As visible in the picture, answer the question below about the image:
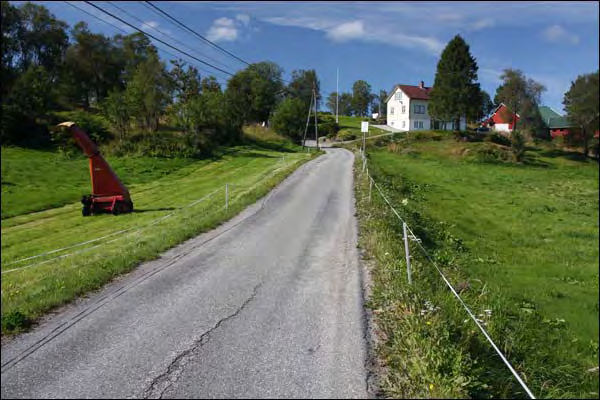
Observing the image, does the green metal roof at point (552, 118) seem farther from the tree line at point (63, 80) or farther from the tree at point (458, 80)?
the tree line at point (63, 80)

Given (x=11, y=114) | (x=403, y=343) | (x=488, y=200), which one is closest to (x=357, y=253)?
(x=403, y=343)

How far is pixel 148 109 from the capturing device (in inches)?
436

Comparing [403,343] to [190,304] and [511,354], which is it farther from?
[190,304]

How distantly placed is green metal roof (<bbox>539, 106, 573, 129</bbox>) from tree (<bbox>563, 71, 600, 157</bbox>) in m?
0.21

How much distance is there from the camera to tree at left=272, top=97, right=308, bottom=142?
66.9m

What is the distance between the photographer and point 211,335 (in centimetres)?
632

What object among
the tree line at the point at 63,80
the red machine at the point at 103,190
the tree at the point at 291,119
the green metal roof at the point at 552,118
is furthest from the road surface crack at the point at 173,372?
the tree at the point at 291,119

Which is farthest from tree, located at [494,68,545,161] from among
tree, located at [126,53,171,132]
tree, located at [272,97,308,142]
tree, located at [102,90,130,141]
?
tree, located at [272,97,308,142]

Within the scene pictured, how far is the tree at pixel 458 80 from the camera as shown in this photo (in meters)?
4.58

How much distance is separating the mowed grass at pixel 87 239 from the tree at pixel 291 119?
143 feet

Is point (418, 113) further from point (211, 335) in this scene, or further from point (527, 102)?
point (527, 102)

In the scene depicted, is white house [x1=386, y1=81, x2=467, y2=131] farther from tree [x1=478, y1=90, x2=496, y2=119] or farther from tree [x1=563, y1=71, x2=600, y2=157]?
tree [x1=563, y1=71, x2=600, y2=157]

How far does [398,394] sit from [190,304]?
4239 millimetres

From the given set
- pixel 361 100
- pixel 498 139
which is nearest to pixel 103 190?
pixel 498 139
